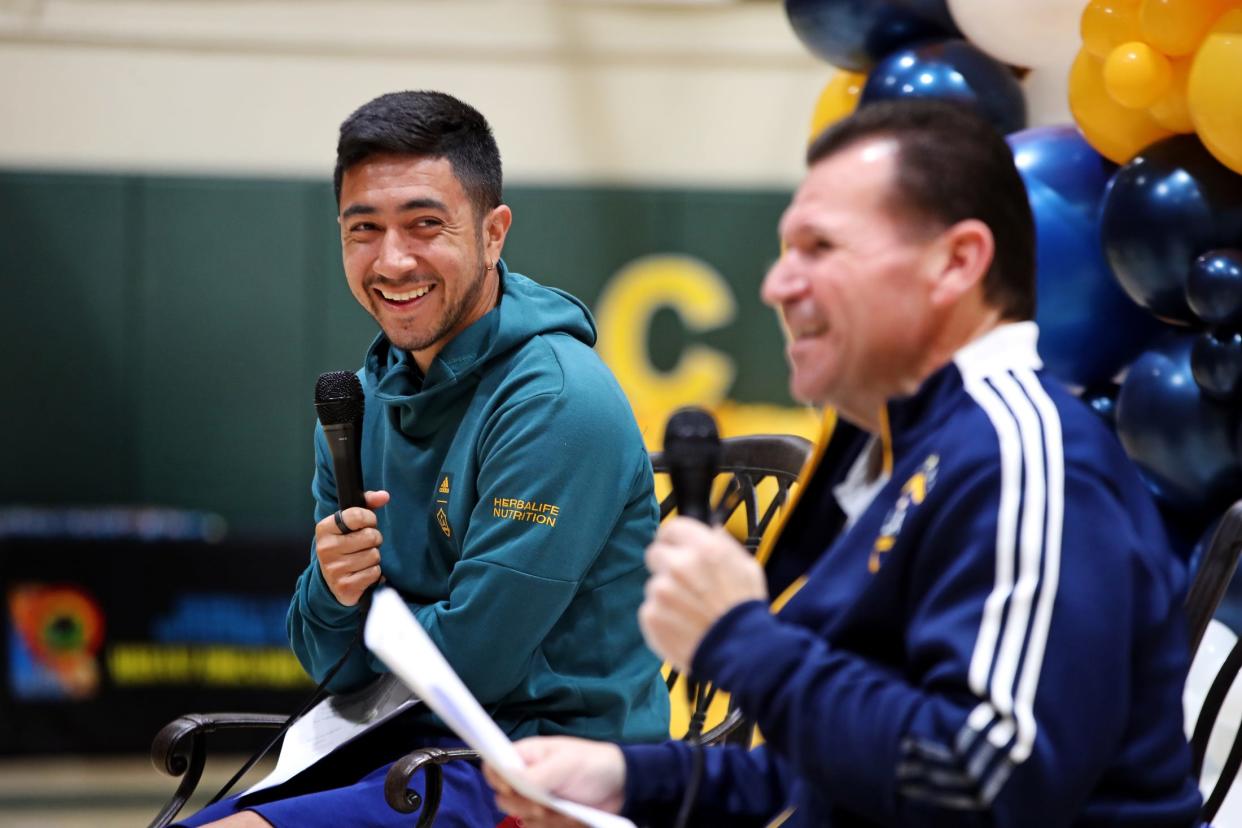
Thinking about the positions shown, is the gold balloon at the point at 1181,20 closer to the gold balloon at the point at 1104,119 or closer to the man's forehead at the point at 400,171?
the gold balloon at the point at 1104,119

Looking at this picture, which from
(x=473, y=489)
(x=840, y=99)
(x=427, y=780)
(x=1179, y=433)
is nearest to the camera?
(x=427, y=780)

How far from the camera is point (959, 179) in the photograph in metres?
1.24

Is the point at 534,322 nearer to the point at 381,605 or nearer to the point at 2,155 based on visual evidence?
the point at 381,605

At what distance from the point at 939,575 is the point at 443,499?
1008 mm

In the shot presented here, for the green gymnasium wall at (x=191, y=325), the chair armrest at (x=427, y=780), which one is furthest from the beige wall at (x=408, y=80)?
the chair armrest at (x=427, y=780)

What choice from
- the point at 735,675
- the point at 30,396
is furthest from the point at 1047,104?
the point at 30,396

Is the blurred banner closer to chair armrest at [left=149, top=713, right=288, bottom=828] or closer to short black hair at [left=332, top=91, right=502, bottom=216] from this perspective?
chair armrest at [left=149, top=713, right=288, bottom=828]

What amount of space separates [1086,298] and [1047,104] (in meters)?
0.62

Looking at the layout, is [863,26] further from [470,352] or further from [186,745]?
[186,745]

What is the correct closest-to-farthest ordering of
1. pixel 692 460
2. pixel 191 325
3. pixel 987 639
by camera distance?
1. pixel 987 639
2. pixel 692 460
3. pixel 191 325

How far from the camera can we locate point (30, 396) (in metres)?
7.02

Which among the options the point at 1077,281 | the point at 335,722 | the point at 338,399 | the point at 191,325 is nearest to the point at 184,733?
the point at 335,722

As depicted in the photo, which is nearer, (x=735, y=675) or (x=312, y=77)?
(x=735, y=675)

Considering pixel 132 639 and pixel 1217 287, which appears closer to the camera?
pixel 1217 287
